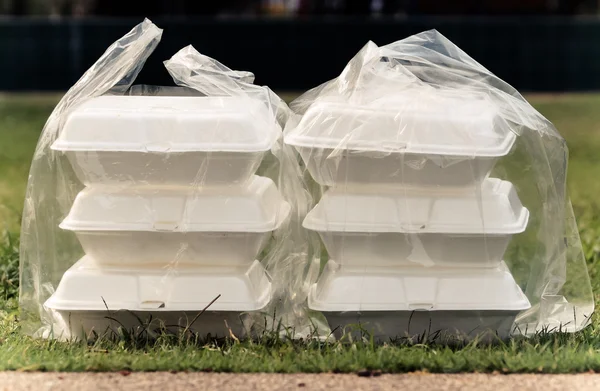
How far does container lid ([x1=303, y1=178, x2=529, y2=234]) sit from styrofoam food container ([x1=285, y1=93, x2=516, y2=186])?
0.05 metres

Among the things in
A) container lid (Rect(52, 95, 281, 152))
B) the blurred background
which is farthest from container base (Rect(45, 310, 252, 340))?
the blurred background

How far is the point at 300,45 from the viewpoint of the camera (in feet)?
40.2

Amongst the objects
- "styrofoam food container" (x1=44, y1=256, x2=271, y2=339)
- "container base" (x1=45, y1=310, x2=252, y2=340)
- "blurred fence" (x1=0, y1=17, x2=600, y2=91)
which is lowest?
"blurred fence" (x1=0, y1=17, x2=600, y2=91)

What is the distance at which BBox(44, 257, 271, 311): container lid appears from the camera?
12.1ft

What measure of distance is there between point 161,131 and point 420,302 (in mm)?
1158

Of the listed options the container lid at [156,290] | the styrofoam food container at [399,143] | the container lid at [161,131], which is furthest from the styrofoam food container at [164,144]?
the container lid at [156,290]

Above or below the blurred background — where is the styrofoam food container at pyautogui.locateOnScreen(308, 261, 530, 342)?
above

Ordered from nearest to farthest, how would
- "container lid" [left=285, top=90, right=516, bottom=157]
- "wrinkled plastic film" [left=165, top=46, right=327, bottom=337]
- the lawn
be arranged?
the lawn
"container lid" [left=285, top=90, right=516, bottom=157]
"wrinkled plastic film" [left=165, top=46, right=327, bottom=337]

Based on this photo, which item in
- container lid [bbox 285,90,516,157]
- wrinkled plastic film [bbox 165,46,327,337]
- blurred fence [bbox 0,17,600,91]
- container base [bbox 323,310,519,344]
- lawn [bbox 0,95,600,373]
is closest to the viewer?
lawn [bbox 0,95,600,373]

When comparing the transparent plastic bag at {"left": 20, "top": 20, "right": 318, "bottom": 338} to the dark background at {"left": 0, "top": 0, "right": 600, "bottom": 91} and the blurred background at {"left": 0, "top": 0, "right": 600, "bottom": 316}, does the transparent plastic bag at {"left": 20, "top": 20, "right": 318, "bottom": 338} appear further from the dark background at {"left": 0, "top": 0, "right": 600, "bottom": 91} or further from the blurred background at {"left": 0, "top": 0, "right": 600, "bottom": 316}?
the dark background at {"left": 0, "top": 0, "right": 600, "bottom": 91}

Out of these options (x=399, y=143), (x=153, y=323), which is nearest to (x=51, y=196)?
(x=153, y=323)

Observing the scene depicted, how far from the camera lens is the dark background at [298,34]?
39.9 ft

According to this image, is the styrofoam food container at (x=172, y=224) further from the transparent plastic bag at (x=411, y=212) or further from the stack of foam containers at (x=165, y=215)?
the transparent plastic bag at (x=411, y=212)

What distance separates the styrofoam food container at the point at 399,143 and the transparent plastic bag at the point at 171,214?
0.67 feet
